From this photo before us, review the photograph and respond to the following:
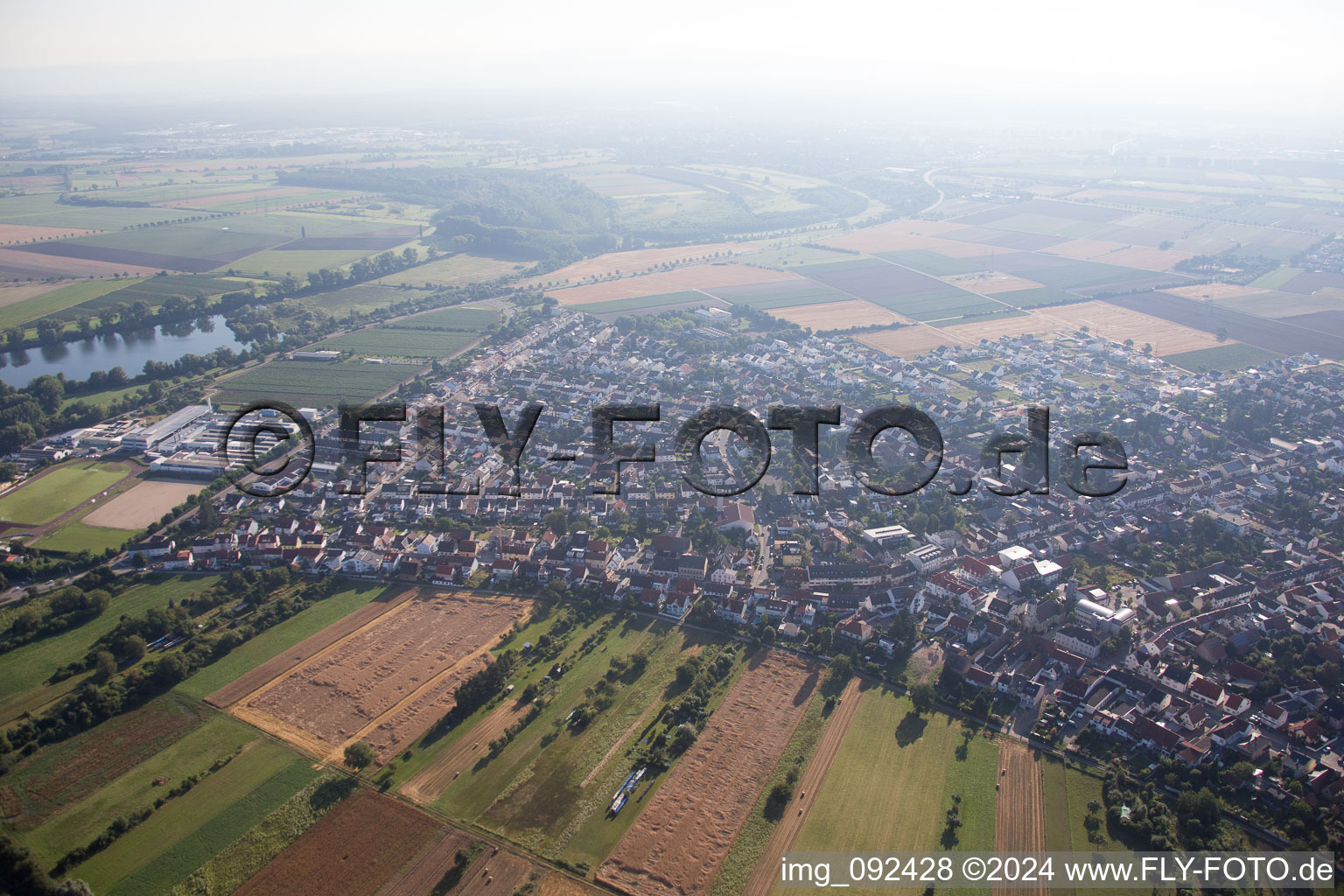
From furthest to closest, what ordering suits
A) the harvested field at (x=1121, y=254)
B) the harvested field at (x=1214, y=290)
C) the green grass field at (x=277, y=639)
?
the harvested field at (x=1121, y=254) → the harvested field at (x=1214, y=290) → the green grass field at (x=277, y=639)


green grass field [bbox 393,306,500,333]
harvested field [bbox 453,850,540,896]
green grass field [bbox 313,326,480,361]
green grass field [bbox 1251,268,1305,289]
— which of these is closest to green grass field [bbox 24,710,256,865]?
harvested field [bbox 453,850,540,896]

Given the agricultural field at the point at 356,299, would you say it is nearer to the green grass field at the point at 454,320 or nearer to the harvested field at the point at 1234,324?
the green grass field at the point at 454,320

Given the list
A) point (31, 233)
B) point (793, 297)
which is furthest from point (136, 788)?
point (31, 233)

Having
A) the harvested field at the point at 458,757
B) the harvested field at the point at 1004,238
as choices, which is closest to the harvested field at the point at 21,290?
the harvested field at the point at 458,757

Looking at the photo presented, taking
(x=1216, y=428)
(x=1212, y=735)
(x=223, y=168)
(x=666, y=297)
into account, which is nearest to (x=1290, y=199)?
(x=1216, y=428)

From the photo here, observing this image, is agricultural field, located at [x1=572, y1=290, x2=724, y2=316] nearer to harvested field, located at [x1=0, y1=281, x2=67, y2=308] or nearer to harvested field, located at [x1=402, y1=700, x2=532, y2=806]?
harvested field, located at [x1=0, y1=281, x2=67, y2=308]

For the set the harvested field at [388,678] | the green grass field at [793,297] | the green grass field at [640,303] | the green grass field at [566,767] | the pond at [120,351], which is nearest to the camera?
the green grass field at [566,767]
